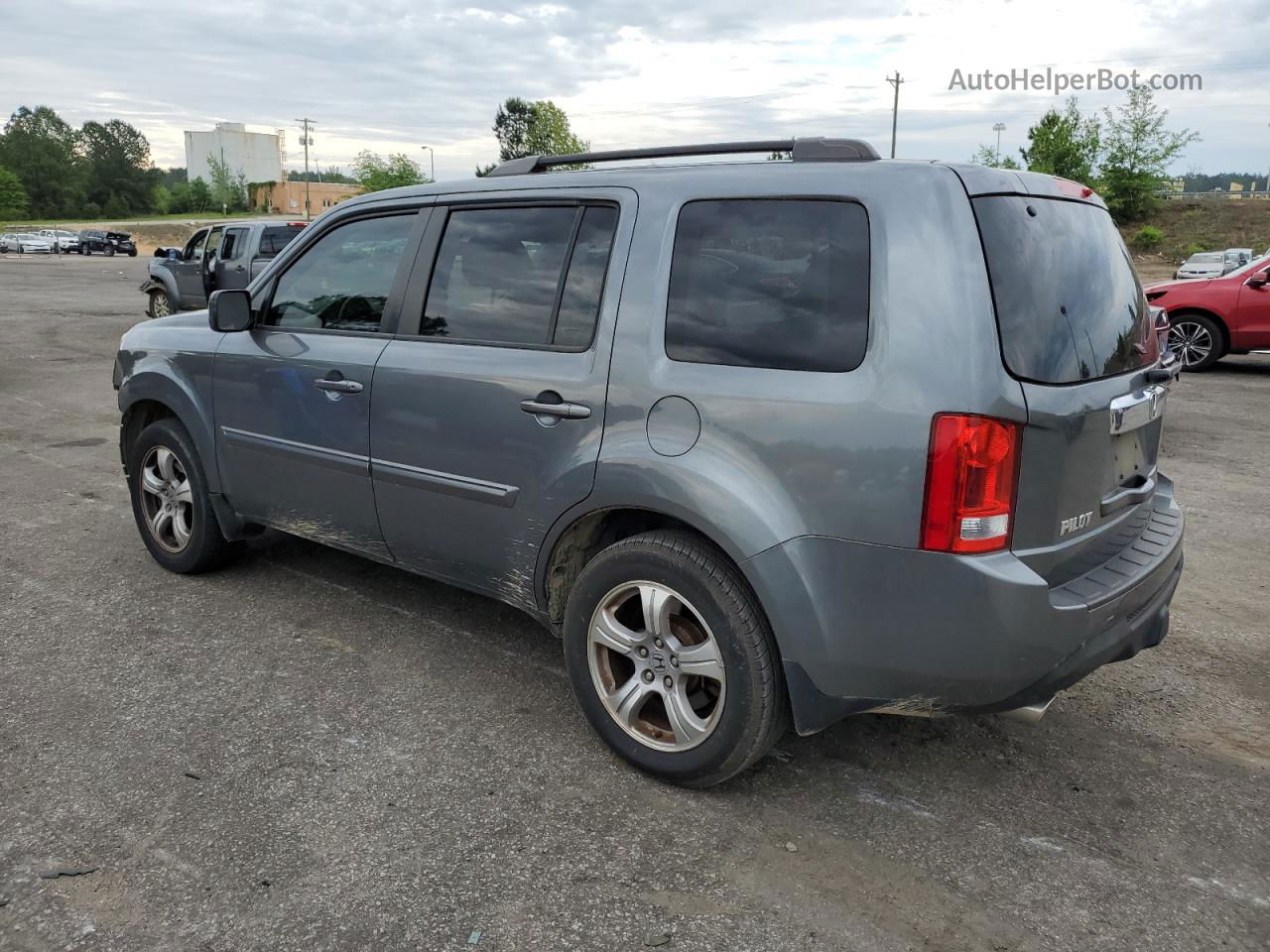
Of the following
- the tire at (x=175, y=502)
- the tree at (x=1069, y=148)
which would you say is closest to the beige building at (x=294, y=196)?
the tree at (x=1069, y=148)

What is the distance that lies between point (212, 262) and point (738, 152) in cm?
1485

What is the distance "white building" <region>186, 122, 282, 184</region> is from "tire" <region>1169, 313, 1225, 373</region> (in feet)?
483

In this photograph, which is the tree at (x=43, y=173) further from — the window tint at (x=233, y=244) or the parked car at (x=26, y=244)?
the window tint at (x=233, y=244)

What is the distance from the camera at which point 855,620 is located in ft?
8.57

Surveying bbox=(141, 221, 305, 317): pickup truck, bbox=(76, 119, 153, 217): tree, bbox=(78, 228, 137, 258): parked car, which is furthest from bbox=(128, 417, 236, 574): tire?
bbox=(76, 119, 153, 217): tree

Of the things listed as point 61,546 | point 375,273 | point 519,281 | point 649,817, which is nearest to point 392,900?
point 649,817

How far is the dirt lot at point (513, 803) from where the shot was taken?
2465 millimetres

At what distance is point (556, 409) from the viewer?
3.13 metres

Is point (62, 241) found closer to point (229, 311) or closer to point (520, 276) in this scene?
point (229, 311)

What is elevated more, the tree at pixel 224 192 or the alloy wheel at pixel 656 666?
the tree at pixel 224 192

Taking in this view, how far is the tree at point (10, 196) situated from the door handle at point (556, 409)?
4658 inches

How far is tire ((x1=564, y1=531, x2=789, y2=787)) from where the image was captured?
2.79 m

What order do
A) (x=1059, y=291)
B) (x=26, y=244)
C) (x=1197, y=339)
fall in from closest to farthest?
(x=1059, y=291), (x=1197, y=339), (x=26, y=244)

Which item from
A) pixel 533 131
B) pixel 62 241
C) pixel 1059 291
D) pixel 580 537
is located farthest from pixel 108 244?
pixel 1059 291
